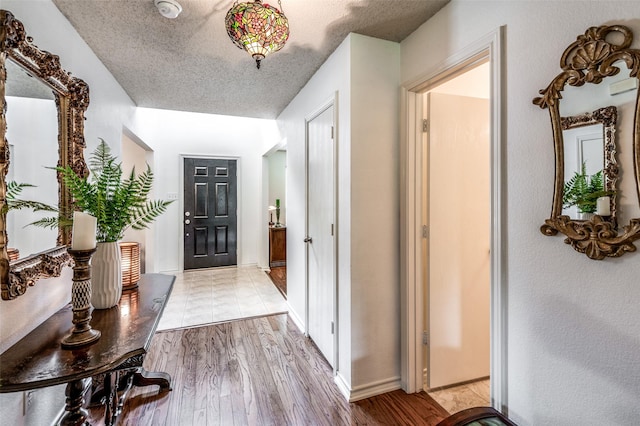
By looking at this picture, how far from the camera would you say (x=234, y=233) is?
5480 millimetres

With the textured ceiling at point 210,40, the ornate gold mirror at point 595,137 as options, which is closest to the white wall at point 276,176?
the textured ceiling at point 210,40

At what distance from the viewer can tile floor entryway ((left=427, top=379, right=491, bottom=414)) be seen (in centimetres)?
191

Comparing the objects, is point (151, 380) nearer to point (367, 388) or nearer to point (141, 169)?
point (367, 388)

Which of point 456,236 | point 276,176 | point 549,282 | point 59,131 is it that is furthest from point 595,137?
point 276,176

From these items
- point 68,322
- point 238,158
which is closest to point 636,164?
point 68,322

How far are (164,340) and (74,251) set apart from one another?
1.92 metres

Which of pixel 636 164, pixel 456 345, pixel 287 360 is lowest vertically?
pixel 287 360

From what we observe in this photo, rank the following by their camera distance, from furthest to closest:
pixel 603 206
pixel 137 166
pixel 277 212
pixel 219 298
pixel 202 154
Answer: pixel 277 212, pixel 202 154, pixel 137 166, pixel 219 298, pixel 603 206

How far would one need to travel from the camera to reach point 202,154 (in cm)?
521

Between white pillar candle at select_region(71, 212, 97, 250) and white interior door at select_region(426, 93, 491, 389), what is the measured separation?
1.84 meters

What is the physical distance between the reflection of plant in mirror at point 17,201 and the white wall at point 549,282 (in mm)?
2063

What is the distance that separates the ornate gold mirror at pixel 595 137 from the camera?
3.11 ft

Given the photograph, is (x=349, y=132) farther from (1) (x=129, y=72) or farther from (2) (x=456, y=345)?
(1) (x=129, y=72)

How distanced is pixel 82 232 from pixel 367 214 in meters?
1.48
